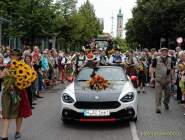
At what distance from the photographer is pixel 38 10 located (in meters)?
25.4

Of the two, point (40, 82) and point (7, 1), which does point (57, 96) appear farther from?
point (7, 1)

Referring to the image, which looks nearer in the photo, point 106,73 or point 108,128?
point 108,128

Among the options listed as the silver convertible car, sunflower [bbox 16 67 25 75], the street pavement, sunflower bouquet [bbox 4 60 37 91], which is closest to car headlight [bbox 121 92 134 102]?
the silver convertible car

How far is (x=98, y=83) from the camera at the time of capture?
1152 cm

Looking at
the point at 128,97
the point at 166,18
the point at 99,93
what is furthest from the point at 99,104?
the point at 166,18

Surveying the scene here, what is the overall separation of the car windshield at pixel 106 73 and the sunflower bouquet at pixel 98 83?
0.79 meters

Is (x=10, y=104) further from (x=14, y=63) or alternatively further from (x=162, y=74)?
(x=162, y=74)

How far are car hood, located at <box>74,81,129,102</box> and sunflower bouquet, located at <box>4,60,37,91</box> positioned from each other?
1.90 m

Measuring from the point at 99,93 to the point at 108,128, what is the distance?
0.81 meters

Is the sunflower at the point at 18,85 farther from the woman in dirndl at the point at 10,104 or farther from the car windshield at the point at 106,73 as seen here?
the car windshield at the point at 106,73

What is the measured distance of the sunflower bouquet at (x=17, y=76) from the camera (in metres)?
9.04

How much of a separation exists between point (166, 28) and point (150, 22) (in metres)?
1.92

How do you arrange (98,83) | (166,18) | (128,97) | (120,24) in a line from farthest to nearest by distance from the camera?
(120,24), (166,18), (98,83), (128,97)

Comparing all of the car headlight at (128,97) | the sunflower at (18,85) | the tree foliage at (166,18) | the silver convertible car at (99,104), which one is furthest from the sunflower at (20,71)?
the tree foliage at (166,18)
